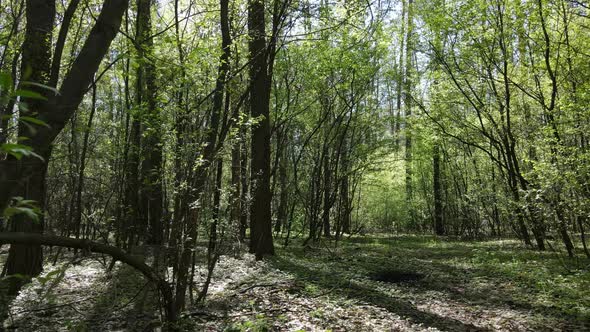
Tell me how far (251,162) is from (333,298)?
16.4 ft

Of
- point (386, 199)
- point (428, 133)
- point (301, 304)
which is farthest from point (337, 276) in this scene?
point (386, 199)

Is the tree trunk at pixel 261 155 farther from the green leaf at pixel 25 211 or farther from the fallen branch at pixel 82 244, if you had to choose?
the green leaf at pixel 25 211

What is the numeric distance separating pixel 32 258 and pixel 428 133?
14.3m

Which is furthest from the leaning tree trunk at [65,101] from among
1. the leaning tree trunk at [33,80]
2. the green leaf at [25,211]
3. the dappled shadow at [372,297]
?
the dappled shadow at [372,297]

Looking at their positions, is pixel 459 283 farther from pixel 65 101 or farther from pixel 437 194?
pixel 437 194

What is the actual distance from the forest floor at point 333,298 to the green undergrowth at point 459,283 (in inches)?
0.7

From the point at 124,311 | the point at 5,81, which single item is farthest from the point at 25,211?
the point at 124,311

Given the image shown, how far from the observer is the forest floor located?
17.1 feet

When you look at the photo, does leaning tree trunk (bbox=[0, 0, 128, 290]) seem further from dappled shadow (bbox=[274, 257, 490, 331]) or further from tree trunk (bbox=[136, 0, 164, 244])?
dappled shadow (bbox=[274, 257, 490, 331])

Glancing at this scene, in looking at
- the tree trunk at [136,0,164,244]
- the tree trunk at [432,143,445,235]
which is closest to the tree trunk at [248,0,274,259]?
the tree trunk at [136,0,164,244]

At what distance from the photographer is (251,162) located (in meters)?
10.7

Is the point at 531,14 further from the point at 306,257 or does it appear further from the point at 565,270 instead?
the point at 306,257

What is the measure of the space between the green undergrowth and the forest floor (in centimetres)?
2

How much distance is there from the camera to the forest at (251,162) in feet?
15.8
